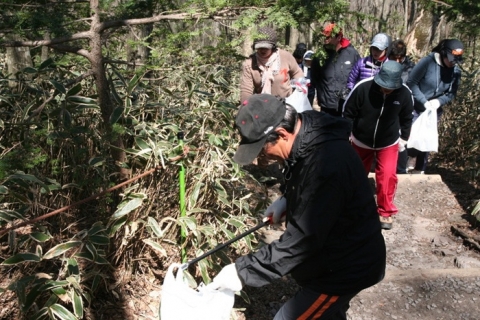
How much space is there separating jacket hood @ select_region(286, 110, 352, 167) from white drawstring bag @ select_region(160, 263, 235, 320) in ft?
2.50

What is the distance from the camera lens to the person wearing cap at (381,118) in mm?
4477

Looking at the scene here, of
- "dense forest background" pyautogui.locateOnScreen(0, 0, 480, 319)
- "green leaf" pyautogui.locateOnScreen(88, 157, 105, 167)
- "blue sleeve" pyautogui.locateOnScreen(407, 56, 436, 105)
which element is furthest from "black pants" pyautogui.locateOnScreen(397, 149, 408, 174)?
"green leaf" pyautogui.locateOnScreen(88, 157, 105, 167)

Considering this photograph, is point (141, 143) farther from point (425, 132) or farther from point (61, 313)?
point (425, 132)

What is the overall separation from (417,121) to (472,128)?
1389mm

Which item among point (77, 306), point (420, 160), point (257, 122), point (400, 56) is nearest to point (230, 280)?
point (257, 122)

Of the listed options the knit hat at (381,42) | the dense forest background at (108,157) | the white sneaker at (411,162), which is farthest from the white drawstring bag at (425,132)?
the dense forest background at (108,157)

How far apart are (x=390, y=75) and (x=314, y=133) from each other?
2409 mm

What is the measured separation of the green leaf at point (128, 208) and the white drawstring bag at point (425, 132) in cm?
377

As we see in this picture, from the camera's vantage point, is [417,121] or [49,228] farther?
[417,121]

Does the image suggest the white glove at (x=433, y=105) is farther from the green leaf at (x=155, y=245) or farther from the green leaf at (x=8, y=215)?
the green leaf at (x=8, y=215)

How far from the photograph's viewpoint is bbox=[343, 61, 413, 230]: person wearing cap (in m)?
4.48

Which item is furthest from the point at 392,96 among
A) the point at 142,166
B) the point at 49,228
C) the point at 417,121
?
the point at 49,228

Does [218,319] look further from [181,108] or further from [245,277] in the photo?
[181,108]

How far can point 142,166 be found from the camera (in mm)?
3668
